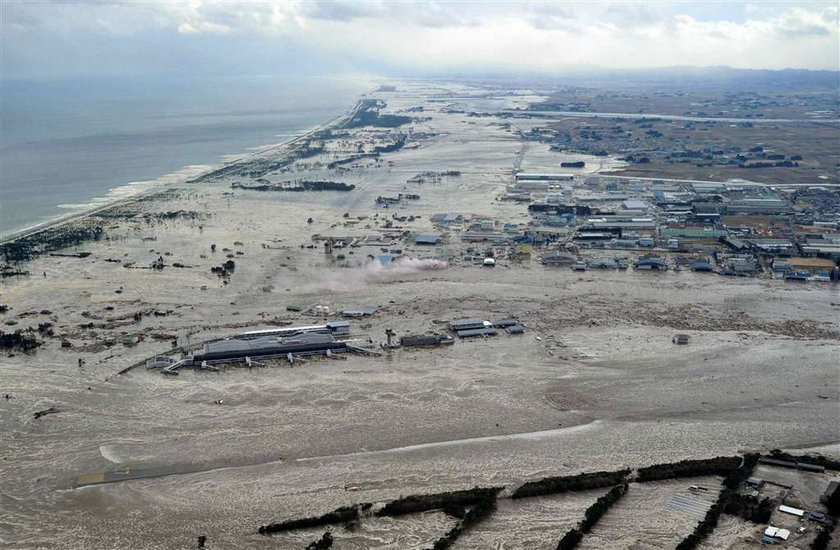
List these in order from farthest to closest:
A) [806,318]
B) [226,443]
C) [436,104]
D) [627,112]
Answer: [436,104] < [627,112] < [806,318] < [226,443]

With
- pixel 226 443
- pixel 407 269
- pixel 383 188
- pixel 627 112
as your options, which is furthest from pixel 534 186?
pixel 627 112

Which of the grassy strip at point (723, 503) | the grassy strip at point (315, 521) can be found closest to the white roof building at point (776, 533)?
the grassy strip at point (723, 503)

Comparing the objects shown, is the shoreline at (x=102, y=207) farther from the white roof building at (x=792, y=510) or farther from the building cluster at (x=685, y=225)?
the white roof building at (x=792, y=510)

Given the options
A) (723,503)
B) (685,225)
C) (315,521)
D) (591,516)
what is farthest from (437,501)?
A: (685,225)

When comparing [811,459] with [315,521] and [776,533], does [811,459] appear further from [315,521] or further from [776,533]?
[315,521]

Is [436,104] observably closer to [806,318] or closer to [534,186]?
[534,186]
